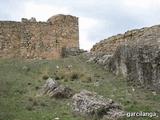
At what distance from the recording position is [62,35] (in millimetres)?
29766

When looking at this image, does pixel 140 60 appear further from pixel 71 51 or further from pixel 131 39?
pixel 71 51

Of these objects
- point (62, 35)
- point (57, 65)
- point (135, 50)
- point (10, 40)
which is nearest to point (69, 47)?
point (62, 35)

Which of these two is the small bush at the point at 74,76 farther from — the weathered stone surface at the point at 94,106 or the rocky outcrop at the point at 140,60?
the weathered stone surface at the point at 94,106

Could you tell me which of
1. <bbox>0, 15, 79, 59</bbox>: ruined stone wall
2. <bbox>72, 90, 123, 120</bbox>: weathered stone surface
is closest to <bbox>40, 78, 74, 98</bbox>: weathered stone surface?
<bbox>72, 90, 123, 120</bbox>: weathered stone surface

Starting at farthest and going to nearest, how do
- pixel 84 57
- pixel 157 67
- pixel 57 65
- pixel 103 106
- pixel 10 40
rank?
pixel 10 40 < pixel 84 57 < pixel 57 65 < pixel 157 67 < pixel 103 106

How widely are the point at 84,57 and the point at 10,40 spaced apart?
480cm

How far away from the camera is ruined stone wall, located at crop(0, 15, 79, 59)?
28.2 metres

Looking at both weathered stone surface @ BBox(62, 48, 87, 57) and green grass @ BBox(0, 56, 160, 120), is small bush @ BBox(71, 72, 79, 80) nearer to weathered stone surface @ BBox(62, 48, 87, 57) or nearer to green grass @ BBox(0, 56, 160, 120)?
green grass @ BBox(0, 56, 160, 120)

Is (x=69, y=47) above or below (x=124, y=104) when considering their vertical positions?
above

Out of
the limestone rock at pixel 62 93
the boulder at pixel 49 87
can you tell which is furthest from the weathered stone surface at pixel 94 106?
the boulder at pixel 49 87

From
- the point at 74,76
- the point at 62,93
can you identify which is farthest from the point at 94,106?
the point at 74,76

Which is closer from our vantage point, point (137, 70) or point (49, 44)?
point (137, 70)

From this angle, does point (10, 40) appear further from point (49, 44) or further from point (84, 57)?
point (84, 57)

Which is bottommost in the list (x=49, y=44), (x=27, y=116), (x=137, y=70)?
(x=27, y=116)
